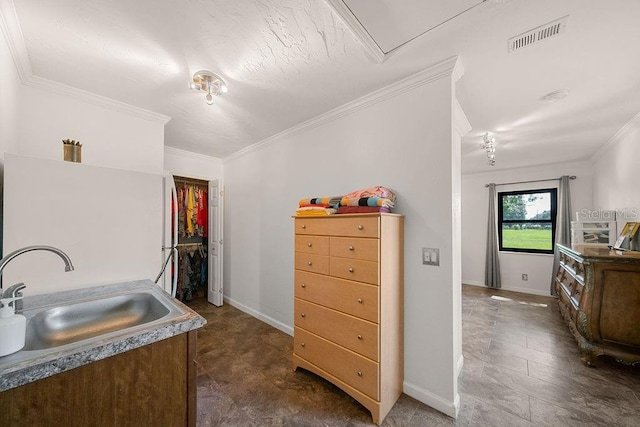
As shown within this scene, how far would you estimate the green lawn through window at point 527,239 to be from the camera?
460 centimetres

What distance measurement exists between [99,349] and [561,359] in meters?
3.69

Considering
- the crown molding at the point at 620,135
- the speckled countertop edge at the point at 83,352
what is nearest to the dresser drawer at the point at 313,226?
the speckled countertop edge at the point at 83,352

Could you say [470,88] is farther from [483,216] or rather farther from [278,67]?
[483,216]

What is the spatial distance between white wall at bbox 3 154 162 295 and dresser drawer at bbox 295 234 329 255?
117 cm

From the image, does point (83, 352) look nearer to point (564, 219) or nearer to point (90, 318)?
point (90, 318)

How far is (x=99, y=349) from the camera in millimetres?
804

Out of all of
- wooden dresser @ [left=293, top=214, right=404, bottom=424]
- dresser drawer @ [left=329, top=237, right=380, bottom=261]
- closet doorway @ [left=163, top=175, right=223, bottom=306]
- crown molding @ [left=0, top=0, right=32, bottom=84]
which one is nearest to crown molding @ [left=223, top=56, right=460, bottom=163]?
wooden dresser @ [left=293, top=214, right=404, bottom=424]

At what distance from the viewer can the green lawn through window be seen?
181 inches

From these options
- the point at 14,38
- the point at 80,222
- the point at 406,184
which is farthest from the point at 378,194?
the point at 14,38

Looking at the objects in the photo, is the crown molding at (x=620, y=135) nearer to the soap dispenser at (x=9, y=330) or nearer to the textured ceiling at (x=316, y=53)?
the textured ceiling at (x=316, y=53)

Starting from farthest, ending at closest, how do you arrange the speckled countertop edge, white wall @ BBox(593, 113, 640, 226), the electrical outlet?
white wall @ BBox(593, 113, 640, 226), the electrical outlet, the speckled countertop edge

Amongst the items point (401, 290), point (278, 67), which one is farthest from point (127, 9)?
point (401, 290)

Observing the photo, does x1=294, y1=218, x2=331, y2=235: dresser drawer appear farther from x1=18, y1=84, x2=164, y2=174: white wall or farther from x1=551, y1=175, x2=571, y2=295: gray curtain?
x1=551, y1=175, x2=571, y2=295: gray curtain

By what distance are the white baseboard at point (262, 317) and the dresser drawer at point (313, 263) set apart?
1.18 m
